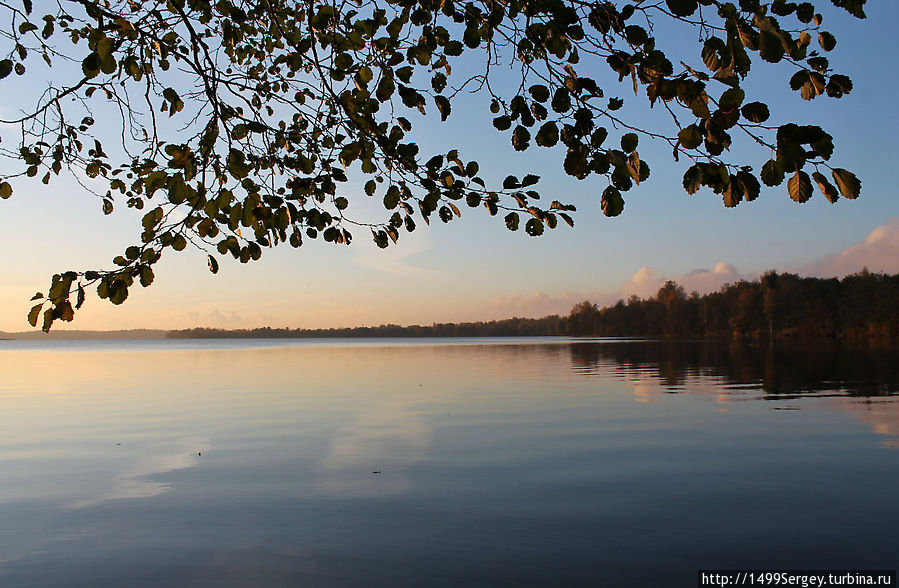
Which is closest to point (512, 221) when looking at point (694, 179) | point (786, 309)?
point (694, 179)

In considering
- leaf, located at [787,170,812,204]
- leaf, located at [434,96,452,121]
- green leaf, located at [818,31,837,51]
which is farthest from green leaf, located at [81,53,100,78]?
green leaf, located at [818,31,837,51]

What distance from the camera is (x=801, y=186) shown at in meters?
3.08

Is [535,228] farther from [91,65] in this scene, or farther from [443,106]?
[91,65]

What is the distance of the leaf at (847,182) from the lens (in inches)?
115

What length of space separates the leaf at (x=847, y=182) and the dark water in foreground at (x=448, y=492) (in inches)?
196

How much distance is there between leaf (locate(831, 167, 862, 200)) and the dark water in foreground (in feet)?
16.3

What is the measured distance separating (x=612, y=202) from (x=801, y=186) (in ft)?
3.08

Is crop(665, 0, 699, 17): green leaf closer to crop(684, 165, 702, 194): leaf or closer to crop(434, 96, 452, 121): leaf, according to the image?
crop(684, 165, 702, 194): leaf

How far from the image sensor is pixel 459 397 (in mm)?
22312

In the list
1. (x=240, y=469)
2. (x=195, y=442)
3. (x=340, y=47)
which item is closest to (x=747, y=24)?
(x=340, y=47)

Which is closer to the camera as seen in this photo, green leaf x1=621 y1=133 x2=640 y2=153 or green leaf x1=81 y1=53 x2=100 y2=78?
green leaf x1=621 y1=133 x2=640 y2=153

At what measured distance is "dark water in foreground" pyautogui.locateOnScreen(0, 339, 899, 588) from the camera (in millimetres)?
6945

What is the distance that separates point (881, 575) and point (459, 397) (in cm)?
1634

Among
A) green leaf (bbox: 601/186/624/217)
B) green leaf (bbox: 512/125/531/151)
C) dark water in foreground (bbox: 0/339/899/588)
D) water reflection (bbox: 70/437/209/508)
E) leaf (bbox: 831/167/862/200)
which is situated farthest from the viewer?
water reflection (bbox: 70/437/209/508)
